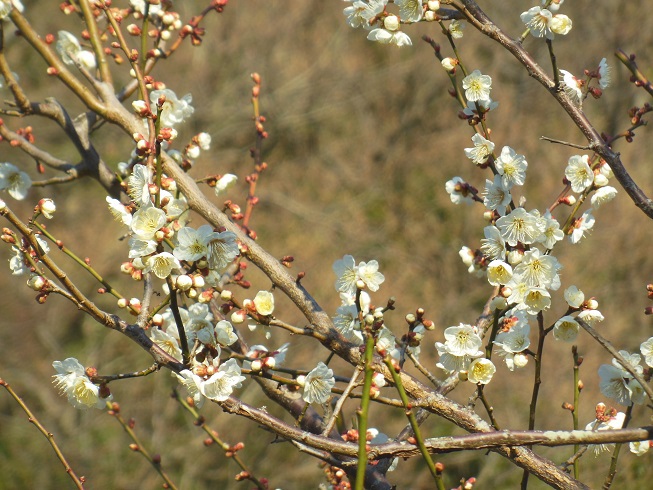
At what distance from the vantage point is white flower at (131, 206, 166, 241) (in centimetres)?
117

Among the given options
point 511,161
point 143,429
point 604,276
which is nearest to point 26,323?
point 143,429

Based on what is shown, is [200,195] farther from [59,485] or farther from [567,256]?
[567,256]

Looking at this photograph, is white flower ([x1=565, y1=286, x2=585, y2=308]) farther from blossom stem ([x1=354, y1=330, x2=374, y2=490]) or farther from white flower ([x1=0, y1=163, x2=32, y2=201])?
white flower ([x1=0, y1=163, x2=32, y2=201])

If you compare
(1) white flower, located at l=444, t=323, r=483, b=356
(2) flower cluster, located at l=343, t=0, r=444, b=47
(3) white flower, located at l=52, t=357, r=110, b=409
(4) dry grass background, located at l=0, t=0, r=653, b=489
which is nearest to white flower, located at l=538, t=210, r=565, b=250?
(1) white flower, located at l=444, t=323, r=483, b=356

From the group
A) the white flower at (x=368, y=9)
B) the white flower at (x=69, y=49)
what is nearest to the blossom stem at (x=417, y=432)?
the white flower at (x=368, y=9)

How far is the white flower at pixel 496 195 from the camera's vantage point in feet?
4.75

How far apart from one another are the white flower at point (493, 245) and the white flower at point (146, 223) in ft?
2.12

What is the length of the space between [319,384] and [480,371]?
1.13 ft

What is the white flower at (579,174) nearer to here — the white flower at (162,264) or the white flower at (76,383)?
the white flower at (162,264)

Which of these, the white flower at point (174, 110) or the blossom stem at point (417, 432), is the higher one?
the white flower at point (174, 110)

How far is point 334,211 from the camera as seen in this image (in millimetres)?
7613

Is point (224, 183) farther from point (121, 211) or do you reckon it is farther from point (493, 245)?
point (493, 245)

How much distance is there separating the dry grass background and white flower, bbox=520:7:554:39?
386 centimetres

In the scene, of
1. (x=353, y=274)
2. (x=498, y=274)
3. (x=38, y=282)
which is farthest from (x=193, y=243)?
(x=498, y=274)
